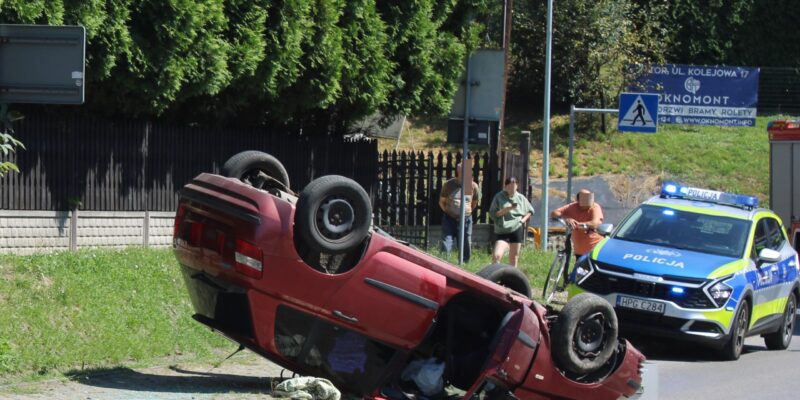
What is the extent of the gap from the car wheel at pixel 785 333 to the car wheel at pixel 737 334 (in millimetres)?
1377

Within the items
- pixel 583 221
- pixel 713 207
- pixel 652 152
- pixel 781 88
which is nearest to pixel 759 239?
pixel 713 207

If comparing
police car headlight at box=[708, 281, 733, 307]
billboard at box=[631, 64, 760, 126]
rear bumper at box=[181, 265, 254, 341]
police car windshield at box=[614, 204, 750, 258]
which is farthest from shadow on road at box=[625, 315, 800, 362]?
billboard at box=[631, 64, 760, 126]

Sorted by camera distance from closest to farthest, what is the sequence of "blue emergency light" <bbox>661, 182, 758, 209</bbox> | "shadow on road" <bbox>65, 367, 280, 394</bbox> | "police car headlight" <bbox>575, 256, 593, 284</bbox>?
1. "shadow on road" <bbox>65, 367, 280, 394</bbox>
2. "police car headlight" <bbox>575, 256, 593, 284</bbox>
3. "blue emergency light" <bbox>661, 182, 758, 209</bbox>

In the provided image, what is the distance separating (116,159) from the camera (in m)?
15.7

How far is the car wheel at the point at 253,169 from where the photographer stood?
29.1ft

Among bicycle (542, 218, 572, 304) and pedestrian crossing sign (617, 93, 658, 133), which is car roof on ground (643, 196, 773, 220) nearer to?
bicycle (542, 218, 572, 304)

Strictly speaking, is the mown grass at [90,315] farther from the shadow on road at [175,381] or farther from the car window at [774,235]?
the car window at [774,235]

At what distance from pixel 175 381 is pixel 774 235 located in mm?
8658

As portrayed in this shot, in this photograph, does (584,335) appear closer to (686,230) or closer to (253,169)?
(253,169)

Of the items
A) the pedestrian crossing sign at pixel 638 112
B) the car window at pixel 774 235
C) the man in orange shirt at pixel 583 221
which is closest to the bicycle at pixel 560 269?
the man in orange shirt at pixel 583 221

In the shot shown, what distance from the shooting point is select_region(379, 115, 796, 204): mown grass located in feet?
125

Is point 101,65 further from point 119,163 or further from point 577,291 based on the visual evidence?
point 577,291

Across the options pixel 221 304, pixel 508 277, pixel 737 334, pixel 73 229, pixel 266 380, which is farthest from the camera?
pixel 73 229

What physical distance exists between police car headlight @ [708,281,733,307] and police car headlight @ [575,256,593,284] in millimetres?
1372
